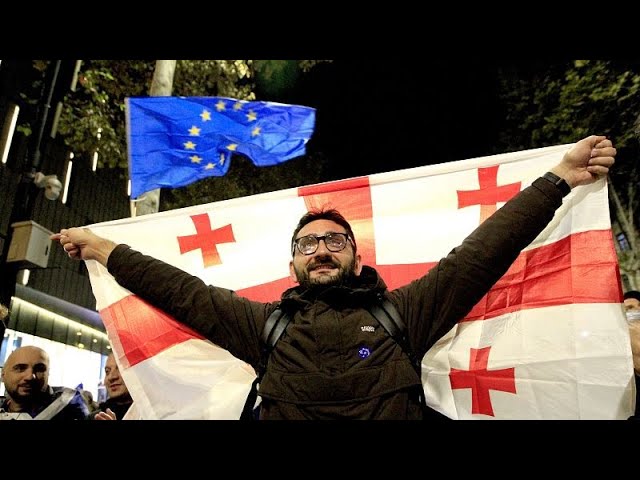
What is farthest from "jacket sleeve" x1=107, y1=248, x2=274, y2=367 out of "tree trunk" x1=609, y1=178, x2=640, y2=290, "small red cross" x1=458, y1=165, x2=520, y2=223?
"tree trunk" x1=609, y1=178, x2=640, y2=290

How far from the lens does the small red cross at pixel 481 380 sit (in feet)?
8.43

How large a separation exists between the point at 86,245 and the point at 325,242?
153cm

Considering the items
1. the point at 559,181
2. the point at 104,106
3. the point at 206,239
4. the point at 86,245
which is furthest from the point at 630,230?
the point at 86,245

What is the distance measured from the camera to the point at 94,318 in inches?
914

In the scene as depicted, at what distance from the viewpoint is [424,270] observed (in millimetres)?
3088

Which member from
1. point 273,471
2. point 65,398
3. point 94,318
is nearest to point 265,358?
point 273,471

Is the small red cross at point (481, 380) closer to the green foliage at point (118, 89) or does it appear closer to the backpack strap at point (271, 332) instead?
the backpack strap at point (271, 332)

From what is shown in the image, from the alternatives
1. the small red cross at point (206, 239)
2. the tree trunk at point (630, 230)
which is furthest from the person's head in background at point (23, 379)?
the tree trunk at point (630, 230)

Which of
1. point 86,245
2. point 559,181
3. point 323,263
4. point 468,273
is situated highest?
point 559,181

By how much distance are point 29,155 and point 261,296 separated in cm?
510

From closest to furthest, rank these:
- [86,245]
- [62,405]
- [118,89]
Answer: [86,245] < [62,405] < [118,89]

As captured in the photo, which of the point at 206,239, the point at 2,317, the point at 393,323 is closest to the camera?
the point at 393,323

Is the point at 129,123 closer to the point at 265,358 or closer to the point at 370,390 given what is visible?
the point at 265,358

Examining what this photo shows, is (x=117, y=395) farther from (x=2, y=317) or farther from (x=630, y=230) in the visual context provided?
(x=630, y=230)
